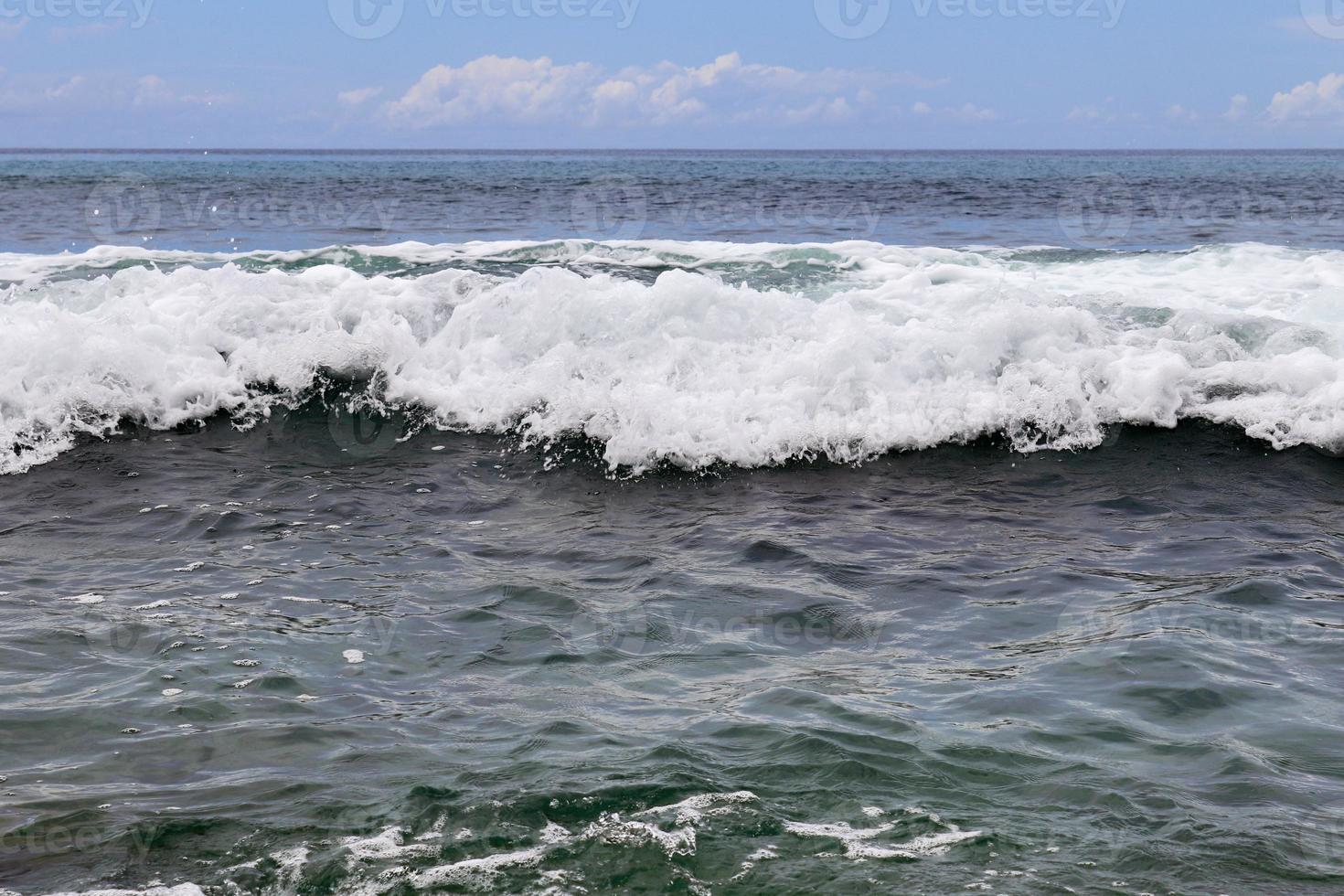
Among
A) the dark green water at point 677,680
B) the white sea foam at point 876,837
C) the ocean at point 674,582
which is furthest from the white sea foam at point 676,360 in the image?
the white sea foam at point 876,837

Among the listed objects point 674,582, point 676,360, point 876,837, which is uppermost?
point 676,360

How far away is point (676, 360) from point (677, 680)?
15.2 ft

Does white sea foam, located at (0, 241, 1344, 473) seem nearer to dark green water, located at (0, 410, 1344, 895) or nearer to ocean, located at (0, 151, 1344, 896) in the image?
ocean, located at (0, 151, 1344, 896)

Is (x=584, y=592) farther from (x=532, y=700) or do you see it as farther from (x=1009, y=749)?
(x=1009, y=749)

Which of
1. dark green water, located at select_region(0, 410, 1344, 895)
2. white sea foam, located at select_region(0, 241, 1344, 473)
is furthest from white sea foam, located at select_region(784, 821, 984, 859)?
white sea foam, located at select_region(0, 241, 1344, 473)

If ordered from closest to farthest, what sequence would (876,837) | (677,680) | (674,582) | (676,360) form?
1. (876,837)
2. (677,680)
3. (674,582)
4. (676,360)

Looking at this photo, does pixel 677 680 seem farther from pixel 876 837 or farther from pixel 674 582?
pixel 876 837

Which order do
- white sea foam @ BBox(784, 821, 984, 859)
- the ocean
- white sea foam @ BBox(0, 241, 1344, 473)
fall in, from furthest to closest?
white sea foam @ BBox(0, 241, 1344, 473)
the ocean
white sea foam @ BBox(784, 821, 984, 859)

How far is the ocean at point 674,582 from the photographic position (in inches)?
136

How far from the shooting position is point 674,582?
18.9 ft

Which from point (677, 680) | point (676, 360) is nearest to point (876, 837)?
point (677, 680)

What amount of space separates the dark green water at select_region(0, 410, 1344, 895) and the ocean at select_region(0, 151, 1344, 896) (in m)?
0.02

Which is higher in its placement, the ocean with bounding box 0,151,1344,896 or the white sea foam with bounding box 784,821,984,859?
the ocean with bounding box 0,151,1344,896

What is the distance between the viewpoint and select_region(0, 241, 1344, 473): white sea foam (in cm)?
830
